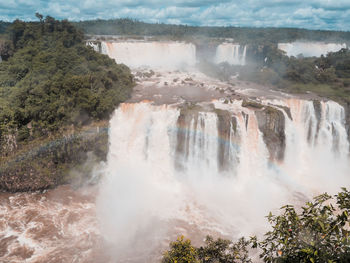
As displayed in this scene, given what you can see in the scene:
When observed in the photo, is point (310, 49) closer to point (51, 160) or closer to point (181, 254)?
point (51, 160)

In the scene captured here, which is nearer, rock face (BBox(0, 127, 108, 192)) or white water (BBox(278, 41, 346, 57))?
rock face (BBox(0, 127, 108, 192))

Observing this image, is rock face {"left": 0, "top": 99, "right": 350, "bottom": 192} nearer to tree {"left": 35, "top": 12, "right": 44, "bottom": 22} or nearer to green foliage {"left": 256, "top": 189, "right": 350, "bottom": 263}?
green foliage {"left": 256, "top": 189, "right": 350, "bottom": 263}

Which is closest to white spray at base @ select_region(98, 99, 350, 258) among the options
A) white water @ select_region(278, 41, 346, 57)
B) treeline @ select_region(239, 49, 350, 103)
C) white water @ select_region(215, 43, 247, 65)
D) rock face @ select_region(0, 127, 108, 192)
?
rock face @ select_region(0, 127, 108, 192)

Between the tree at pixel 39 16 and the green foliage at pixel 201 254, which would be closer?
the green foliage at pixel 201 254

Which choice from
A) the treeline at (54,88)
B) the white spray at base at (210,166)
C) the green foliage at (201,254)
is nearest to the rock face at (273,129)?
the white spray at base at (210,166)

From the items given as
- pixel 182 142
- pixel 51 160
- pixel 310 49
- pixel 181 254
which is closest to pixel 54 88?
pixel 51 160

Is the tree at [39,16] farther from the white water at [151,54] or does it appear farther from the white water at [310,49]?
the white water at [310,49]

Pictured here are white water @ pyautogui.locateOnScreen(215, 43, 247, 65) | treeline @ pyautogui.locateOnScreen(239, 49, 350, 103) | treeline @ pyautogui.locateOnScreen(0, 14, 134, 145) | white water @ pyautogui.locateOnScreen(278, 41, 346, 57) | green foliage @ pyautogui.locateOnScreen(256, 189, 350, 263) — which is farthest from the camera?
white water @ pyautogui.locateOnScreen(278, 41, 346, 57)
